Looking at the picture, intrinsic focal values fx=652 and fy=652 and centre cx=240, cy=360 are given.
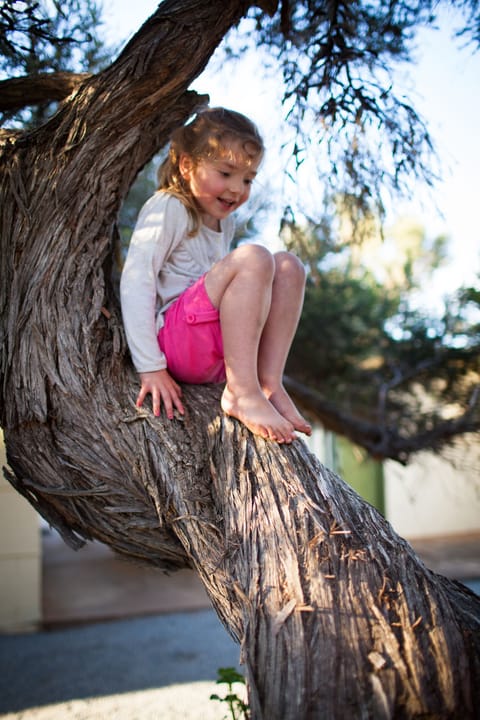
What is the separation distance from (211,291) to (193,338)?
0.15 metres

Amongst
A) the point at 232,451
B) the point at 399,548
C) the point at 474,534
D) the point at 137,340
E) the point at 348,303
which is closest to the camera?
the point at 399,548

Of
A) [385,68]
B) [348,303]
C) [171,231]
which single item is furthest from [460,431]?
[171,231]

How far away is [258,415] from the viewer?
5.40 ft

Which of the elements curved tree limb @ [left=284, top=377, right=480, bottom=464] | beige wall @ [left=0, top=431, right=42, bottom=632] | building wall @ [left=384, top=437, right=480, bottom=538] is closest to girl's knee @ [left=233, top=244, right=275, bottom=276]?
curved tree limb @ [left=284, top=377, right=480, bottom=464]

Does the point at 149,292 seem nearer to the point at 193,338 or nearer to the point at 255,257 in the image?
the point at 193,338

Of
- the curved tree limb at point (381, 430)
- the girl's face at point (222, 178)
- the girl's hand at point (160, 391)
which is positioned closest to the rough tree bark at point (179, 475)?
the girl's hand at point (160, 391)

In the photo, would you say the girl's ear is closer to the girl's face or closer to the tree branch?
the girl's face

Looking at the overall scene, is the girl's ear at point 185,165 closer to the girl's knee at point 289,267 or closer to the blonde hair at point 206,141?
the blonde hair at point 206,141

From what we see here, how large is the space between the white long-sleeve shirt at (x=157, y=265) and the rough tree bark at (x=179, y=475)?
0.21 ft

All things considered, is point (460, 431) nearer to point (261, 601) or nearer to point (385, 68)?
point (385, 68)

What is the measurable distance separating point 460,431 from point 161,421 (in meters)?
3.69

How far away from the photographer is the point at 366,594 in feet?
3.94

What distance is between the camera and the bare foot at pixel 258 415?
5.26 feet

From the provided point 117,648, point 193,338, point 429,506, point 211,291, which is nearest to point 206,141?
point 211,291
